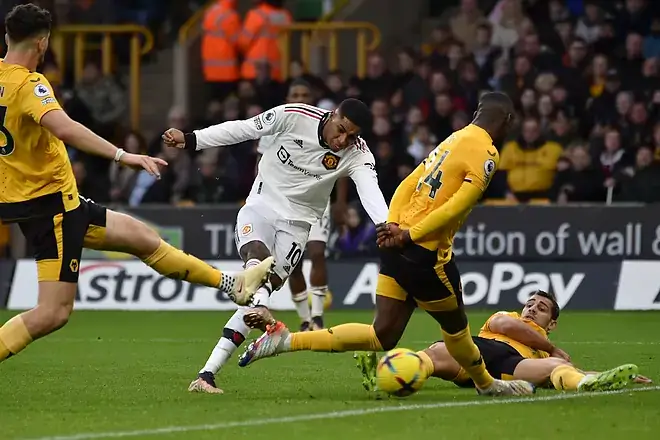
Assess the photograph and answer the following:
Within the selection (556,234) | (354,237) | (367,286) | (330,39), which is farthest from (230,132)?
(330,39)

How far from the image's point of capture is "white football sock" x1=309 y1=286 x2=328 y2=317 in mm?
14625

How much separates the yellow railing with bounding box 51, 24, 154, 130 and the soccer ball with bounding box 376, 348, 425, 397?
13912mm

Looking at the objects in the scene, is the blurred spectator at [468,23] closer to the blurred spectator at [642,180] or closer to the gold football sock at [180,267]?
the blurred spectator at [642,180]

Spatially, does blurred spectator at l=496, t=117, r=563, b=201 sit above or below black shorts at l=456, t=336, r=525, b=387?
above

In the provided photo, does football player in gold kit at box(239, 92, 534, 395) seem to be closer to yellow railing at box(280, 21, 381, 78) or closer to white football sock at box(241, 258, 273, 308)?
white football sock at box(241, 258, 273, 308)

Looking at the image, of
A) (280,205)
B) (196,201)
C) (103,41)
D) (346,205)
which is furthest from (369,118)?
(103,41)

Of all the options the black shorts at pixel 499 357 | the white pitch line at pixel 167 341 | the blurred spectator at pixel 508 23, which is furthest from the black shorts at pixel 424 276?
the blurred spectator at pixel 508 23

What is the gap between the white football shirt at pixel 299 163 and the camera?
10383 millimetres

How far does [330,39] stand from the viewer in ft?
73.8

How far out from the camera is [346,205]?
18.5m

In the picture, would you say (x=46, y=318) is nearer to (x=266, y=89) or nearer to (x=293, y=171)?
(x=293, y=171)

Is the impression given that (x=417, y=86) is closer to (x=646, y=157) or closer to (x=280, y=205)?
(x=646, y=157)

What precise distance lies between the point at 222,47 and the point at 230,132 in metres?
12.3

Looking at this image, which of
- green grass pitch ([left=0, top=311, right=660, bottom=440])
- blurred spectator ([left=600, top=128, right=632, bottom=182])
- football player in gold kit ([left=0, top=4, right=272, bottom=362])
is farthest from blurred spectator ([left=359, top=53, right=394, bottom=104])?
football player in gold kit ([left=0, top=4, right=272, bottom=362])
